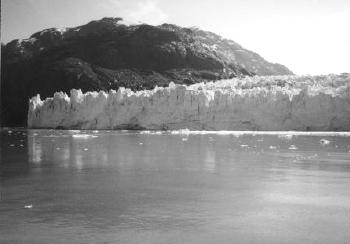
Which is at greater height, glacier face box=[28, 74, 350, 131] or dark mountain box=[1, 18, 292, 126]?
dark mountain box=[1, 18, 292, 126]

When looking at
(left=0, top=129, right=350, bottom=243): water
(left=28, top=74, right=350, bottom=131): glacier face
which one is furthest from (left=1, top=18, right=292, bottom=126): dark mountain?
(left=0, top=129, right=350, bottom=243): water

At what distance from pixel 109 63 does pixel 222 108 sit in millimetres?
75520

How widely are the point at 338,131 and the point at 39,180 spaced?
3913 cm

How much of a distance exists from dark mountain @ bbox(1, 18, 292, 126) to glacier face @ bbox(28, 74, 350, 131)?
43802 millimetres

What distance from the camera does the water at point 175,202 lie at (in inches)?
317

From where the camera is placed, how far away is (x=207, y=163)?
1889 cm

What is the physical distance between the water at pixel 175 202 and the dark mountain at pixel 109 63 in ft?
282

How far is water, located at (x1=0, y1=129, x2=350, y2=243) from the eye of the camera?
8.05m

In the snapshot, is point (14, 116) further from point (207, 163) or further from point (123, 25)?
point (207, 163)

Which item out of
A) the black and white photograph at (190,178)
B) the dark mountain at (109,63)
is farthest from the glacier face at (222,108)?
the dark mountain at (109,63)

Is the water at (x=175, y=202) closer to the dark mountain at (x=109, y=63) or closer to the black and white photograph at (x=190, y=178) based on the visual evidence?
the black and white photograph at (x=190, y=178)

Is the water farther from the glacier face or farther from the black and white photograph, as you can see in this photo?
the glacier face

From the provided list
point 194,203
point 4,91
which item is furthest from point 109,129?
point 4,91

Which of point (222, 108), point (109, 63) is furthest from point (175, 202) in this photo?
point (109, 63)
